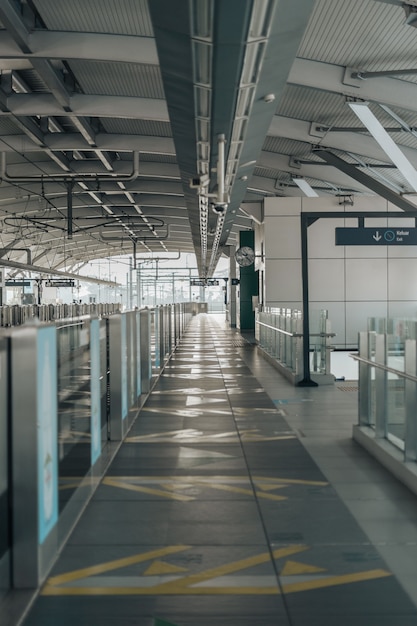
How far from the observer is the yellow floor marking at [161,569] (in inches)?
162

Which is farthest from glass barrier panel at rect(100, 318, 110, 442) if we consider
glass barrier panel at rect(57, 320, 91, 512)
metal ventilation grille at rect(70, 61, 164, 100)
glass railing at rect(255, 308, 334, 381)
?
metal ventilation grille at rect(70, 61, 164, 100)

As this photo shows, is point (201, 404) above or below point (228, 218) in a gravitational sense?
below

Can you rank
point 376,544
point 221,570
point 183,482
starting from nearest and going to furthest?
point 221,570, point 376,544, point 183,482

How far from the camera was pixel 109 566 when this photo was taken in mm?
4227

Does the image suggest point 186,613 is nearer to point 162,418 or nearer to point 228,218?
point 162,418

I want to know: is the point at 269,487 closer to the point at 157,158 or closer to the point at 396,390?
the point at 396,390

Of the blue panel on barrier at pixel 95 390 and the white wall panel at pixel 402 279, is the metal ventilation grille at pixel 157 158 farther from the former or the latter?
the blue panel on barrier at pixel 95 390

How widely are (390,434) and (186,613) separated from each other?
160 inches

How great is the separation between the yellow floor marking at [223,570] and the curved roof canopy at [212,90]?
3705mm

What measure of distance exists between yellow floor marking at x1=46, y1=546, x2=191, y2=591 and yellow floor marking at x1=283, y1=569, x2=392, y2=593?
0.87 metres

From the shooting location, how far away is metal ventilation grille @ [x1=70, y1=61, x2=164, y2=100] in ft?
52.6

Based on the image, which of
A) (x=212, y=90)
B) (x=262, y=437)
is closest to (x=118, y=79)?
(x=212, y=90)

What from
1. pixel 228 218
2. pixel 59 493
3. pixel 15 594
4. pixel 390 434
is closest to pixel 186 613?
pixel 15 594

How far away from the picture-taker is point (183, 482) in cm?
634
